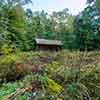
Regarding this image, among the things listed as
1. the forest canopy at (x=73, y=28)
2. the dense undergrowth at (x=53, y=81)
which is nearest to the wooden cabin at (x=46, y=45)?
the forest canopy at (x=73, y=28)

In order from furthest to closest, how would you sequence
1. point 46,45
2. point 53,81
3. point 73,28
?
point 46,45 < point 73,28 < point 53,81

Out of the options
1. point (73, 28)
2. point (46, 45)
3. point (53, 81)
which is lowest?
point (46, 45)

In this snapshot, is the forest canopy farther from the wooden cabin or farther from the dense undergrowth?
the dense undergrowth

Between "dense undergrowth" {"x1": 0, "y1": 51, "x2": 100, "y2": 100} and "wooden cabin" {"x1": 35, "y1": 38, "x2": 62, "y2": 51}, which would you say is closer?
"dense undergrowth" {"x1": 0, "y1": 51, "x2": 100, "y2": 100}

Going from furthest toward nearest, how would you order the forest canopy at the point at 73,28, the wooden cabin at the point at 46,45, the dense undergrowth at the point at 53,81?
the wooden cabin at the point at 46,45
the forest canopy at the point at 73,28
the dense undergrowth at the point at 53,81

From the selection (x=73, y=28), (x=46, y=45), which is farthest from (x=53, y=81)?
(x=46, y=45)

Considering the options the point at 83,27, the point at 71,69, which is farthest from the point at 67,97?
the point at 83,27

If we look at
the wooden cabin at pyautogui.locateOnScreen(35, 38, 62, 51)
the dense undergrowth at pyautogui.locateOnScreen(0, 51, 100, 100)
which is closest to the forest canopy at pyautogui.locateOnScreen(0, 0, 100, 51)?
the wooden cabin at pyautogui.locateOnScreen(35, 38, 62, 51)

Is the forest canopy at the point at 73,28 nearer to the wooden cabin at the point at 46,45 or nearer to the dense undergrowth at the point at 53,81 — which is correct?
the wooden cabin at the point at 46,45

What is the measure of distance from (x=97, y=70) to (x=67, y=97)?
145cm

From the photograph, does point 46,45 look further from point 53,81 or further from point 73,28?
point 53,81

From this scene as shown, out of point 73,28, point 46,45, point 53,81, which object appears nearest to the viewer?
point 53,81

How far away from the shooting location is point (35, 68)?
6.55 metres

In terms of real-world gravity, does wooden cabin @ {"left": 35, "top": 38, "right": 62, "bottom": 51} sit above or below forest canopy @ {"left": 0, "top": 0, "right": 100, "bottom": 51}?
below
